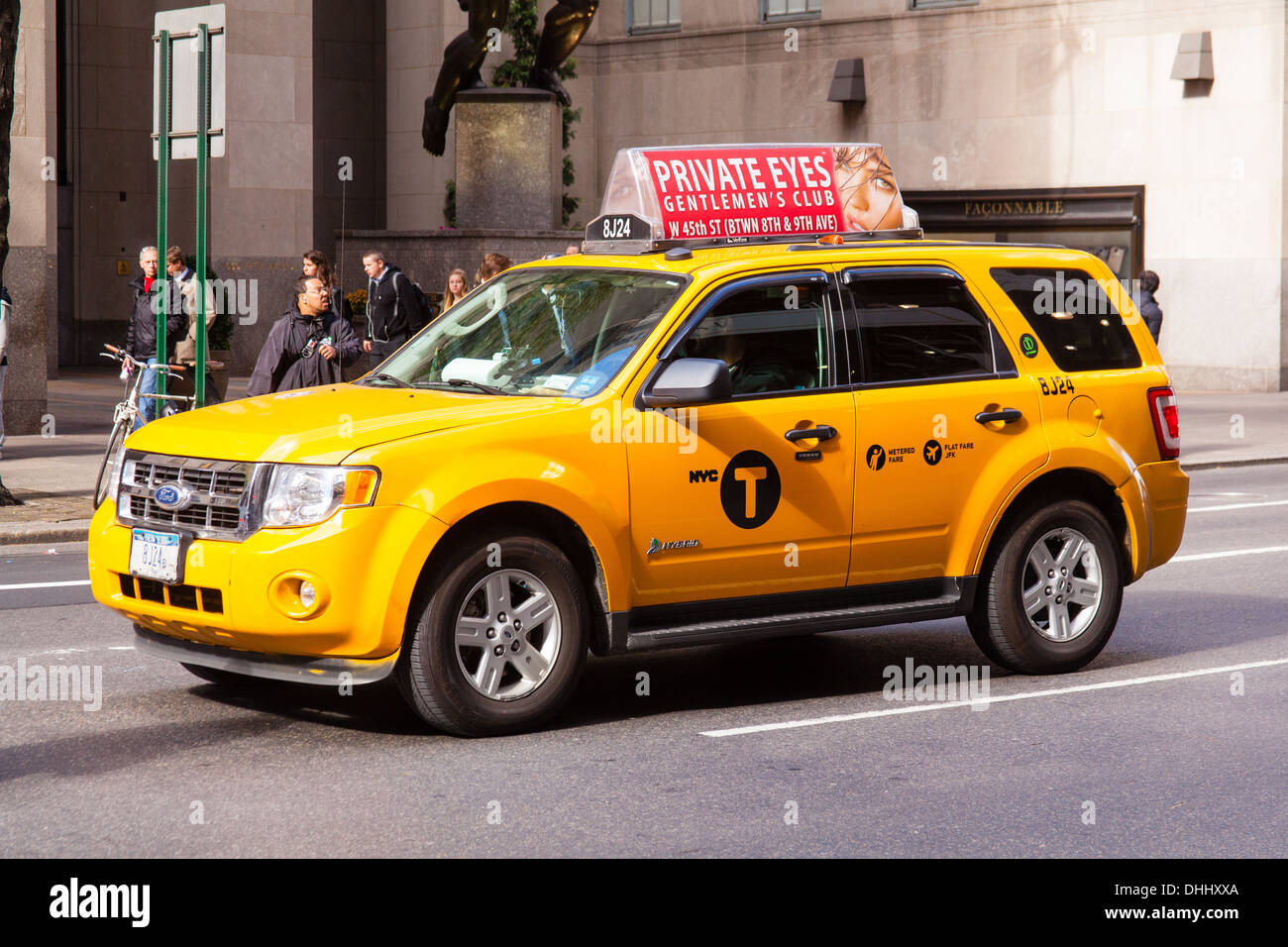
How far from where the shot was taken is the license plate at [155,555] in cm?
713

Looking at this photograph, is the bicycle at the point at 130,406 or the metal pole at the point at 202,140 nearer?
the metal pole at the point at 202,140

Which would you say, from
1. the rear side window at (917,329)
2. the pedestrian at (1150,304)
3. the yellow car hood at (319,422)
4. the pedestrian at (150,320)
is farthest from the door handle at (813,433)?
the pedestrian at (1150,304)

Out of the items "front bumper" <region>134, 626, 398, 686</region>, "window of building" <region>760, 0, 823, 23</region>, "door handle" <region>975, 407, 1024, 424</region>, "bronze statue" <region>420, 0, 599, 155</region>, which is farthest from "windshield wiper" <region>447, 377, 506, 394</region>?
"window of building" <region>760, 0, 823, 23</region>

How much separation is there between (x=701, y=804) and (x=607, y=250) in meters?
3.08

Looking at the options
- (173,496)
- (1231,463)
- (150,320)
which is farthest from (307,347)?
(1231,463)

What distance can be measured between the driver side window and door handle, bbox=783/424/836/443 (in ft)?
0.62

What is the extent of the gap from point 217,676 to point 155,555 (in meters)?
1.06

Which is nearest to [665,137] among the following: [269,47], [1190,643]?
[269,47]

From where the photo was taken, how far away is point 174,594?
7.17m

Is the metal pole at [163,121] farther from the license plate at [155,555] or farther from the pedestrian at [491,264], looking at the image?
the license plate at [155,555]

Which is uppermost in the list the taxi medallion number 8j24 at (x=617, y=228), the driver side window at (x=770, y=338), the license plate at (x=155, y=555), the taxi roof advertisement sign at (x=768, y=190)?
the taxi roof advertisement sign at (x=768, y=190)

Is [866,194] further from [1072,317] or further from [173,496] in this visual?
[173,496]

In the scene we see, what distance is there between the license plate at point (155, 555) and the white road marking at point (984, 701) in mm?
2146

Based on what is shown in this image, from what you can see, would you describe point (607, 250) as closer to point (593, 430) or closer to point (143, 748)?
point (593, 430)
